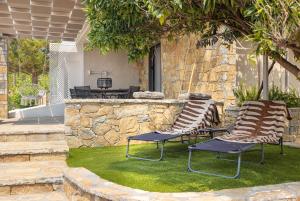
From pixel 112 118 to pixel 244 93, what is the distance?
9.38 feet

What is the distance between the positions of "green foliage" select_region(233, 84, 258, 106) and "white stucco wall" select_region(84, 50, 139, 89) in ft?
23.4

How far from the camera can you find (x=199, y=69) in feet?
30.0

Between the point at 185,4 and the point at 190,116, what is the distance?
12.4ft

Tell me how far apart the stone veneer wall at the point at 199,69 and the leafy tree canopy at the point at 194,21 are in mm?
2914

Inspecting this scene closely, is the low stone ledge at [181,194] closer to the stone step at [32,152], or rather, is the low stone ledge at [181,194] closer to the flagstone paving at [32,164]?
the flagstone paving at [32,164]

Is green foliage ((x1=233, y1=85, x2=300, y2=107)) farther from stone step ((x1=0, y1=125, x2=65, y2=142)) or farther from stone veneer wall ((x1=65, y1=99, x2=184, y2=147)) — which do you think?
stone step ((x1=0, y1=125, x2=65, y2=142))

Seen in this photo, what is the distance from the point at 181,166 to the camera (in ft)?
17.3

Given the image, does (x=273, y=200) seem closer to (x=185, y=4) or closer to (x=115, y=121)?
(x=185, y=4)

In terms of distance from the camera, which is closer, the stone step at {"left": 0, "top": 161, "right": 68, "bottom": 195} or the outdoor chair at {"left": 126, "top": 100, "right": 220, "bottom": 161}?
the stone step at {"left": 0, "top": 161, "right": 68, "bottom": 195}

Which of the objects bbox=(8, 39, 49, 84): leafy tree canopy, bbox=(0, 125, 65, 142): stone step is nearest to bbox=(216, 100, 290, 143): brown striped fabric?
bbox=(0, 125, 65, 142): stone step

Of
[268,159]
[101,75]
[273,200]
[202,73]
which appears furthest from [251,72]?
[101,75]

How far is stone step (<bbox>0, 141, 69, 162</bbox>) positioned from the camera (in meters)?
5.91

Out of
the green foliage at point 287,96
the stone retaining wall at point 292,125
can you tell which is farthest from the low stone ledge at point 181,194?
the green foliage at point 287,96

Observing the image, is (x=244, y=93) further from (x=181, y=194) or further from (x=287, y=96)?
(x=181, y=194)
